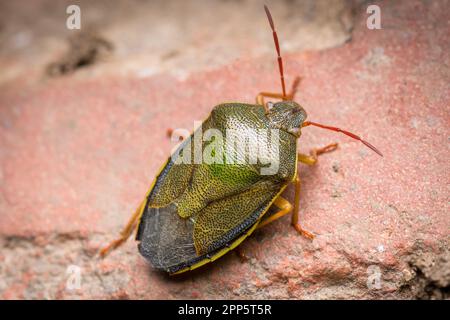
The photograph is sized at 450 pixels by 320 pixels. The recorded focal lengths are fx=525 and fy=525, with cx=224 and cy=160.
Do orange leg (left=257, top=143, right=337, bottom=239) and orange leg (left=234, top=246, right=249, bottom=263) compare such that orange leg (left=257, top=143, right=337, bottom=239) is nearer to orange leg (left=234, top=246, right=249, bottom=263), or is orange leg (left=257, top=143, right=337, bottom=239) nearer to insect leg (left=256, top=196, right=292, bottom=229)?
insect leg (left=256, top=196, right=292, bottom=229)

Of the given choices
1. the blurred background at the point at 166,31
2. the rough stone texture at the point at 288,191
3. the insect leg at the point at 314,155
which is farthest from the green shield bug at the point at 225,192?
the blurred background at the point at 166,31

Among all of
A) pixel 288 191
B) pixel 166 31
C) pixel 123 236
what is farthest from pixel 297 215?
pixel 166 31

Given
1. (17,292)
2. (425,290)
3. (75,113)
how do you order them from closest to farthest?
(425,290) → (17,292) → (75,113)

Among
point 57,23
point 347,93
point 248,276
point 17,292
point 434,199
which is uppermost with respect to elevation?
point 57,23

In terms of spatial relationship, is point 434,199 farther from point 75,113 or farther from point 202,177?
point 75,113
